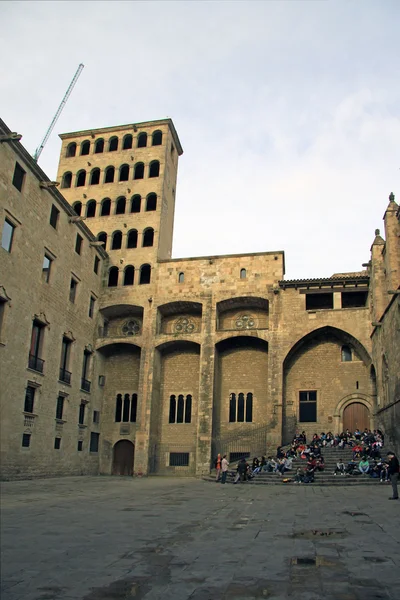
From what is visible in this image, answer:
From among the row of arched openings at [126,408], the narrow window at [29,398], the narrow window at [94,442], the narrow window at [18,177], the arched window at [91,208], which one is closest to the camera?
the narrow window at [18,177]

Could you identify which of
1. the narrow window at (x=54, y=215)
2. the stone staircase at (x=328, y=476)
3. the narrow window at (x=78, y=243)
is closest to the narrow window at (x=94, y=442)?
the stone staircase at (x=328, y=476)

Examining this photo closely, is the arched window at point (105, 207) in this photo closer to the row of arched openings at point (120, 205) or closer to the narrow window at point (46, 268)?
the row of arched openings at point (120, 205)

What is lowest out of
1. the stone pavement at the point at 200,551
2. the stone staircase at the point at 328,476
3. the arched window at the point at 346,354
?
the stone pavement at the point at 200,551

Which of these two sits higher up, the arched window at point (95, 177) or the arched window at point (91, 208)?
the arched window at point (95, 177)

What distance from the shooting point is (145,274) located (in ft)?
121

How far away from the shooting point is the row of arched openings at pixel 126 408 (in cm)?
3472

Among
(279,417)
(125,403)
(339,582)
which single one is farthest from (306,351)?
(339,582)

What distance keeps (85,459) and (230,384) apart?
10251 mm

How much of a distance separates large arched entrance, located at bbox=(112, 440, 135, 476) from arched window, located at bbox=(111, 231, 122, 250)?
1374 cm

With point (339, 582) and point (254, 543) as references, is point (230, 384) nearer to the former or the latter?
point (254, 543)

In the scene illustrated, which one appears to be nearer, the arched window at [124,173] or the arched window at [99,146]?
the arched window at [124,173]

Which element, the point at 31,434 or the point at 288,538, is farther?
the point at 31,434

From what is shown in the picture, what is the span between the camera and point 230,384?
3406cm

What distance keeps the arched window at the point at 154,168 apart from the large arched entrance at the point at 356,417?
21747 mm
